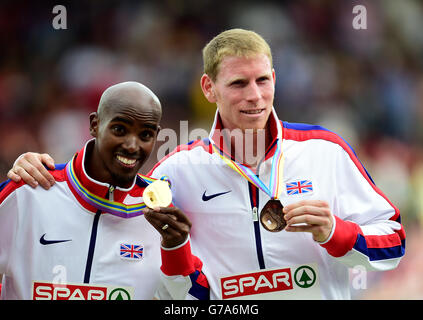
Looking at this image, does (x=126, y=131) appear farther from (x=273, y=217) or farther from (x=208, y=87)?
(x=273, y=217)

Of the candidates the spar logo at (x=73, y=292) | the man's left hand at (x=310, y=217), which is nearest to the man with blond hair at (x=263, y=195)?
the man's left hand at (x=310, y=217)

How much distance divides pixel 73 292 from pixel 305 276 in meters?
1.18

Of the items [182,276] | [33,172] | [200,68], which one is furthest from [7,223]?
[200,68]

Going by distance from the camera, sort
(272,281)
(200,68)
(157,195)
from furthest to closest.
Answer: (200,68) < (272,281) < (157,195)

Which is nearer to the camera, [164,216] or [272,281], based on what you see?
[164,216]

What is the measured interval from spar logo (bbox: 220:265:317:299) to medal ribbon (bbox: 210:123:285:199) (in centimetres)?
40

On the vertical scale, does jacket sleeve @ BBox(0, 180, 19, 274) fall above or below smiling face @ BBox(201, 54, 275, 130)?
below

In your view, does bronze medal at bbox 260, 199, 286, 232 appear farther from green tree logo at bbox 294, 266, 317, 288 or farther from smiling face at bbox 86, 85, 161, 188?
smiling face at bbox 86, 85, 161, 188

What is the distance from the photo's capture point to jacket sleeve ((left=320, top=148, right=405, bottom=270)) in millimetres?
2922

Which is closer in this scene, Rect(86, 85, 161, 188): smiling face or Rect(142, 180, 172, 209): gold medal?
Rect(142, 180, 172, 209): gold medal

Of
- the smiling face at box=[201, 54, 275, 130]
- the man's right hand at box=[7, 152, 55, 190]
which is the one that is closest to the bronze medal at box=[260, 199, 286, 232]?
the smiling face at box=[201, 54, 275, 130]

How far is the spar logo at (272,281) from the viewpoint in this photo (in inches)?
120

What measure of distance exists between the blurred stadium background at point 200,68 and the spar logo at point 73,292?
370 centimetres

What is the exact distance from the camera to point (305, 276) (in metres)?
3.07
